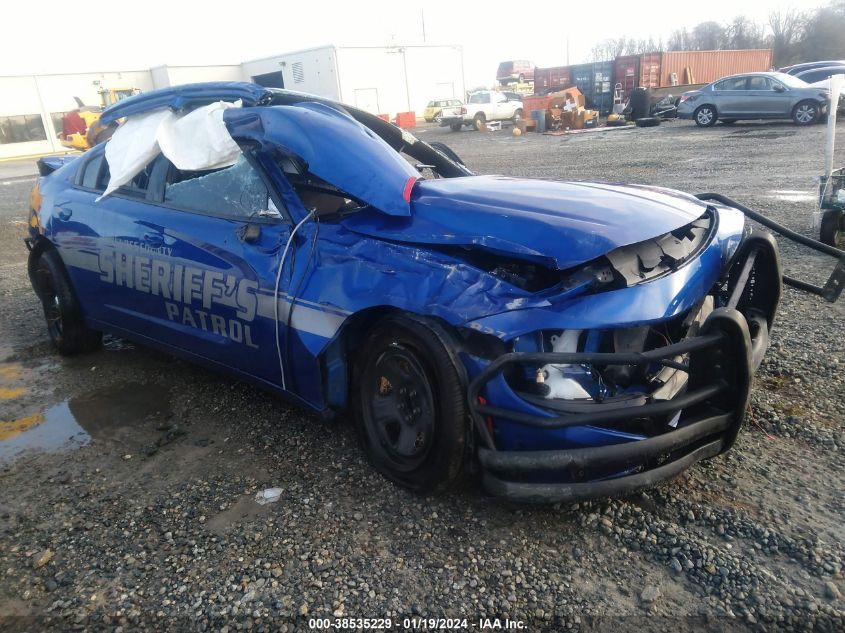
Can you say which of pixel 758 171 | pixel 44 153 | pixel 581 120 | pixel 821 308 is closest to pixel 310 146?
pixel 821 308

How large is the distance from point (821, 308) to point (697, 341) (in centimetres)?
295

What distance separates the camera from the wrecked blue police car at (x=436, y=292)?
8.23 feet

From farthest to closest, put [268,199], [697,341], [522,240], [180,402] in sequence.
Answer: [180,402], [268,199], [522,240], [697,341]

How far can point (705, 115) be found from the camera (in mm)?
20625

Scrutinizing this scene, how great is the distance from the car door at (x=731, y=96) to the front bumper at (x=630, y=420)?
1991 cm

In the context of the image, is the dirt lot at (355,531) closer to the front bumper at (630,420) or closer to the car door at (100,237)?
the front bumper at (630,420)

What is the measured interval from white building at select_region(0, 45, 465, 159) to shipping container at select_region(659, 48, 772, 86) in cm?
1637

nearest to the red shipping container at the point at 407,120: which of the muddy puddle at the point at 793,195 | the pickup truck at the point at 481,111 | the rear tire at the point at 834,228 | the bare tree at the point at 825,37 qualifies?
the pickup truck at the point at 481,111

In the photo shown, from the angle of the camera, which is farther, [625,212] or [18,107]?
[18,107]

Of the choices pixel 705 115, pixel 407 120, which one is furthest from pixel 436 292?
pixel 407 120

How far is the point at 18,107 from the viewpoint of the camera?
118 ft

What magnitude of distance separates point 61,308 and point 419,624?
11.9ft

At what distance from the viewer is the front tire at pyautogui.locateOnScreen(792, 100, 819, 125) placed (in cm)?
1833

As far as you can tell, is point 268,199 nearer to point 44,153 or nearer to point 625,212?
point 625,212
